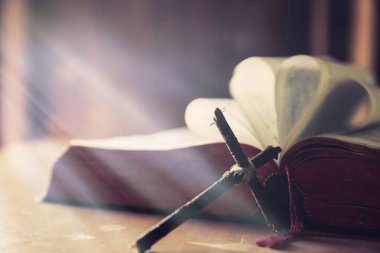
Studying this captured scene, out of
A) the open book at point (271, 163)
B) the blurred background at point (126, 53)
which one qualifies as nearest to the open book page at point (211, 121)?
the open book at point (271, 163)

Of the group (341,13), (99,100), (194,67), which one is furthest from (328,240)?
(341,13)

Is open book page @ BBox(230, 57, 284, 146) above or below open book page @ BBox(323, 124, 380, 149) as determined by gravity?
above

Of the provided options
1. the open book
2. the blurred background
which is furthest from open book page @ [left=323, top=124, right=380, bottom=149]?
the blurred background

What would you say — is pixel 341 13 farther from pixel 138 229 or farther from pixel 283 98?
pixel 138 229

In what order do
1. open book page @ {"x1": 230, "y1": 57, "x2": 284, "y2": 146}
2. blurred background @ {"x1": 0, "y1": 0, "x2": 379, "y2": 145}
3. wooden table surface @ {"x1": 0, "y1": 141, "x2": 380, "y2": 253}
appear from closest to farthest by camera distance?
wooden table surface @ {"x1": 0, "y1": 141, "x2": 380, "y2": 253} < open book page @ {"x1": 230, "y1": 57, "x2": 284, "y2": 146} < blurred background @ {"x1": 0, "y1": 0, "x2": 379, "y2": 145}

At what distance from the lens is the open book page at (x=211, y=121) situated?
1.69 ft

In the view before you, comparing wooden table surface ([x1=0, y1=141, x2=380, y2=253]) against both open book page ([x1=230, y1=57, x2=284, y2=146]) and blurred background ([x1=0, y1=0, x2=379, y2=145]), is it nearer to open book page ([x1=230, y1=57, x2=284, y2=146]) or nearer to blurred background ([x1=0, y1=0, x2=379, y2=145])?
open book page ([x1=230, y1=57, x2=284, y2=146])

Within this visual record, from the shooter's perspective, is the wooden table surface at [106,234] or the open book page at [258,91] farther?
the open book page at [258,91]

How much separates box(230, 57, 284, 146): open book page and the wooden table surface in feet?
0.40

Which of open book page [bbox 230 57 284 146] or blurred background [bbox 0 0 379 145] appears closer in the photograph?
open book page [bbox 230 57 284 146]

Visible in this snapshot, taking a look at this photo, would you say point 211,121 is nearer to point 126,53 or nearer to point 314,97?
point 314,97

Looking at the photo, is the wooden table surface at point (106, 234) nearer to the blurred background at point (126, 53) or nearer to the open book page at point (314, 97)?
the open book page at point (314, 97)

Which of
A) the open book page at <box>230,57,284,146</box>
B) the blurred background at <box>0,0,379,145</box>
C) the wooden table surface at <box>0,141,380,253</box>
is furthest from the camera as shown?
the blurred background at <box>0,0,379,145</box>

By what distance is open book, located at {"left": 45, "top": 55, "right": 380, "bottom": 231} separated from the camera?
46 centimetres
